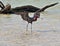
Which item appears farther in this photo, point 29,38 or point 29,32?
point 29,32

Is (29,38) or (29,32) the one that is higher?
(29,38)

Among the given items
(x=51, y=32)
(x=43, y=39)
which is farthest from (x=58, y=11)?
(x=43, y=39)

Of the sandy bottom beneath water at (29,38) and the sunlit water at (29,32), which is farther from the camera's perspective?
the sunlit water at (29,32)

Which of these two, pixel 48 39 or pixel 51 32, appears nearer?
pixel 48 39

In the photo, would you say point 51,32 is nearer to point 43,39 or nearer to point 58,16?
point 43,39

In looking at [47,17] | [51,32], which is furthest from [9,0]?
[51,32]

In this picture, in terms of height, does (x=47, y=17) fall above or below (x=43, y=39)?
Result: below

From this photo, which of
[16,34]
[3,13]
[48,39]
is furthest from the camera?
[3,13]

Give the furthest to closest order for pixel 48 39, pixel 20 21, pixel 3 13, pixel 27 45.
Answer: pixel 3 13 → pixel 20 21 → pixel 48 39 → pixel 27 45

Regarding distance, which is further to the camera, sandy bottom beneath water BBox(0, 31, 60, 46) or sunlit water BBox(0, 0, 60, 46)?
sunlit water BBox(0, 0, 60, 46)

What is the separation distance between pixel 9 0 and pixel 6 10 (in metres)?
4.46

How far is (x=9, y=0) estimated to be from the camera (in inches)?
696

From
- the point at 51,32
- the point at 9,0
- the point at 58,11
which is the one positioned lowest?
the point at 9,0

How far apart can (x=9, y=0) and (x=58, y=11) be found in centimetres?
468
